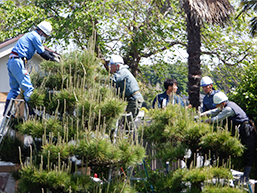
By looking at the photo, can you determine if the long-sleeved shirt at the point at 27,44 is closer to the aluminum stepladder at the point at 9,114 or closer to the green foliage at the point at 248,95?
the aluminum stepladder at the point at 9,114

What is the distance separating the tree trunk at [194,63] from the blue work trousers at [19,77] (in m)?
5.02

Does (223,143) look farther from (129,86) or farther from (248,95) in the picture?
(248,95)

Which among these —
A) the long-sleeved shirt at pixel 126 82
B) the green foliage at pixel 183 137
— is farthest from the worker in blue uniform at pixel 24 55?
the green foliage at pixel 183 137

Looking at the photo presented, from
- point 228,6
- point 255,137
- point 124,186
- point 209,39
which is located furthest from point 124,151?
point 209,39

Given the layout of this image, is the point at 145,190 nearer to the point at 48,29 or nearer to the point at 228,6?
the point at 48,29

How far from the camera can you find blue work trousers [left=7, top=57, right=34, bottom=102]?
15.3ft

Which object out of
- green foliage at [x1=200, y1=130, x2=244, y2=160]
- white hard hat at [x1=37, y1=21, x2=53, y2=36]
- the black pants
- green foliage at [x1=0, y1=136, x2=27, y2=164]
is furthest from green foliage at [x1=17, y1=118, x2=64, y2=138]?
the black pants

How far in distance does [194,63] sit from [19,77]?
5.37 m

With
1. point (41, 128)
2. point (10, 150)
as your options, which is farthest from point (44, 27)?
point (10, 150)

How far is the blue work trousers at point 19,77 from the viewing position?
15.3 ft

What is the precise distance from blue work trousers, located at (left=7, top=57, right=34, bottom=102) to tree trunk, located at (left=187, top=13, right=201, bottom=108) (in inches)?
198

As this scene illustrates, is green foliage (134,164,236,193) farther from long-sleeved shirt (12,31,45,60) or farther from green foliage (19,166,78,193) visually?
long-sleeved shirt (12,31,45,60)

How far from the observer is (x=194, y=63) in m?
8.90

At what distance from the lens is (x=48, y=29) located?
17.5ft
